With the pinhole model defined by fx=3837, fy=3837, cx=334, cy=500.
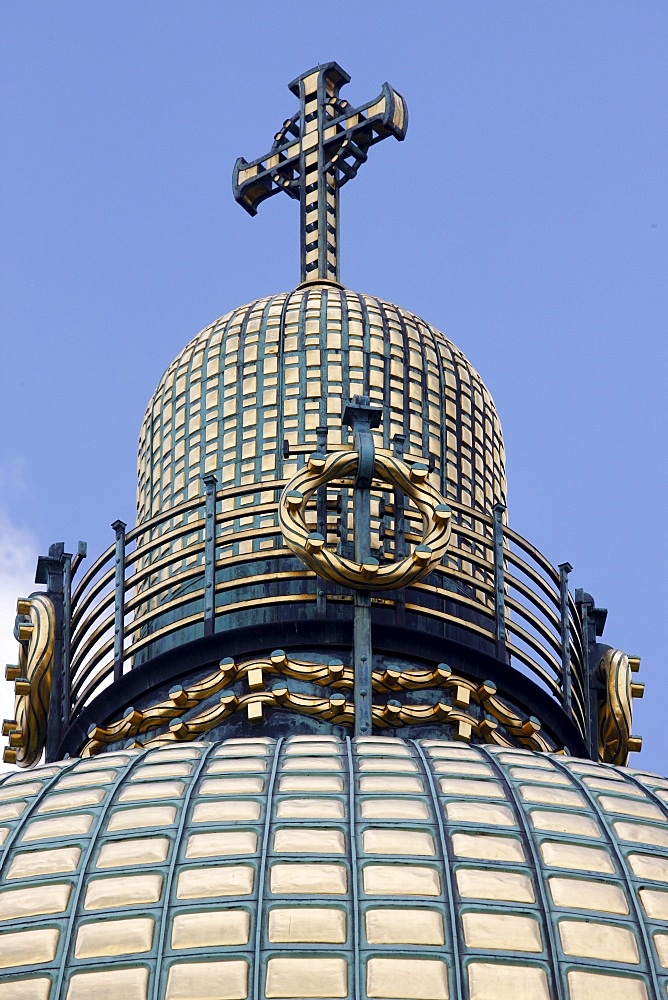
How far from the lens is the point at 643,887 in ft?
146

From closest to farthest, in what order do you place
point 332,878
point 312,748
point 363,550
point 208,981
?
point 208,981 < point 332,878 < point 312,748 < point 363,550

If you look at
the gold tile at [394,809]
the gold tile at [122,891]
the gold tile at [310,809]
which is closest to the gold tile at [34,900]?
the gold tile at [122,891]

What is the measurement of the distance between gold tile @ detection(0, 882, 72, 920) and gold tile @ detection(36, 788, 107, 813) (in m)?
2.47

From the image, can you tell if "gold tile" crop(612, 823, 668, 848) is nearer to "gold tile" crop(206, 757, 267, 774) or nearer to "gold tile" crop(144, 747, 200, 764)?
"gold tile" crop(206, 757, 267, 774)

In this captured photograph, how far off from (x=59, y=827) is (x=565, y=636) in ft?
36.0

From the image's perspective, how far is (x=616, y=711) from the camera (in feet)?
177

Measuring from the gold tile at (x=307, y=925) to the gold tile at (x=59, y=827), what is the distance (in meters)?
3.57

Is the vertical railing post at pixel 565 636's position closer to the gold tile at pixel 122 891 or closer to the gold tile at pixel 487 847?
the gold tile at pixel 487 847

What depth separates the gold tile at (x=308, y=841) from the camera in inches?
1751

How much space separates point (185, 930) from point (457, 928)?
9.97 feet

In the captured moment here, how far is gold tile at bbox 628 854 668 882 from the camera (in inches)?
1768

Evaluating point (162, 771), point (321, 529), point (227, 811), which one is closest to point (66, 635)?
point (321, 529)

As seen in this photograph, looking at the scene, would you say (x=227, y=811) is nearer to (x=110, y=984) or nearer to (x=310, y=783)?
(x=310, y=783)

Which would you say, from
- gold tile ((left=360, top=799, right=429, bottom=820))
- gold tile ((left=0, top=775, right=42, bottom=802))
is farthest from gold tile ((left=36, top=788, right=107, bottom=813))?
gold tile ((left=360, top=799, right=429, bottom=820))
